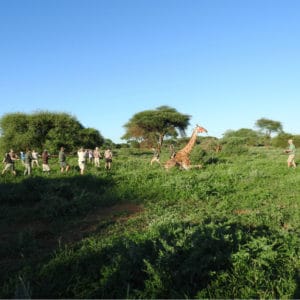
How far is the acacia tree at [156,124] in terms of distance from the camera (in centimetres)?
3622

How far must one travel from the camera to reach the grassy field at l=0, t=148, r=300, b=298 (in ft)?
12.2

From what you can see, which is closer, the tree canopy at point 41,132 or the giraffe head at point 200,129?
the giraffe head at point 200,129

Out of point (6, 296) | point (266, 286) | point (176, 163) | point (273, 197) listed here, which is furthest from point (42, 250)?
point (176, 163)

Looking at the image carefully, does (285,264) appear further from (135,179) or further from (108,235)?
(135,179)

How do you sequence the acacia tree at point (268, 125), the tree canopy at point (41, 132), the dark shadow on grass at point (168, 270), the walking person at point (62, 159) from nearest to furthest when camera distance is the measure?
the dark shadow on grass at point (168, 270)
the walking person at point (62, 159)
the tree canopy at point (41, 132)
the acacia tree at point (268, 125)

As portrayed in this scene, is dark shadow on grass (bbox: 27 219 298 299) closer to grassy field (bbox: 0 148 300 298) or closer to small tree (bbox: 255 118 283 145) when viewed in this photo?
grassy field (bbox: 0 148 300 298)

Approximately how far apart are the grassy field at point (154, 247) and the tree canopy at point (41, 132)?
59.8 ft

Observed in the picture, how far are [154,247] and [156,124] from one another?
32552 mm

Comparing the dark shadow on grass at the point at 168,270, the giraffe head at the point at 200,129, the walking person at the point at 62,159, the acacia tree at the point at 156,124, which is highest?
the acacia tree at the point at 156,124

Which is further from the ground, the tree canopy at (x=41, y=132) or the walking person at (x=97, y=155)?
the tree canopy at (x=41, y=132)

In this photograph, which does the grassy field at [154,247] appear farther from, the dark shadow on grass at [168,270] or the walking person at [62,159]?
the walking person at [62,159]

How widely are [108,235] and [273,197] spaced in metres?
4.78

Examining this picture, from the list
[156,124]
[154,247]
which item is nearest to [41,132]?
[156,124]

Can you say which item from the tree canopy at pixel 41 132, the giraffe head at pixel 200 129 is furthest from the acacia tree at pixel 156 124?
the giraffe head at pixel 200 129
